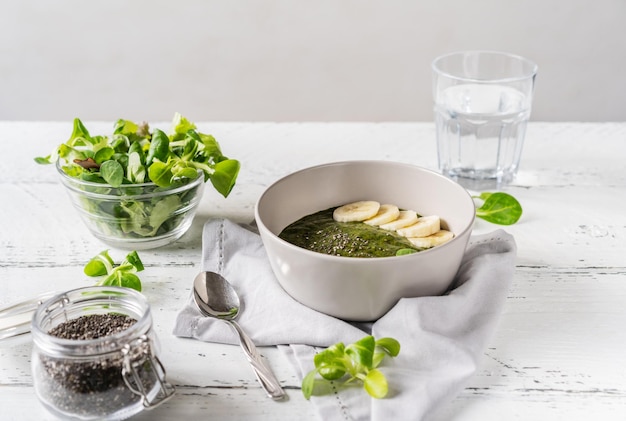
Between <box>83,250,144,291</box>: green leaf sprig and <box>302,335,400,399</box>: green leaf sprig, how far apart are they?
386mm

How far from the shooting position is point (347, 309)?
42.5 inches

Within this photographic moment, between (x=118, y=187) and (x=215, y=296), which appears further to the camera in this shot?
(x=118, y=187)

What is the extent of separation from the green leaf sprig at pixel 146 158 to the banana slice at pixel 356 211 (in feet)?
0.64

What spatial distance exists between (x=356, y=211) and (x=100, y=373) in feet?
1.94

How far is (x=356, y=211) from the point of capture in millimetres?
1318

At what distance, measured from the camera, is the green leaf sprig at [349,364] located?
36.6 inches

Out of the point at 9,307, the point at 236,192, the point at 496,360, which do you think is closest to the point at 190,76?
the point at 236,192

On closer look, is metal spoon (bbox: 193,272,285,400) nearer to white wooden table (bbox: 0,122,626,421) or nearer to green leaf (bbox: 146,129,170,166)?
white wooden table (bbox: 0,122,626,421)

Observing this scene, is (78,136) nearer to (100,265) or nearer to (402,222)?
(100,265)

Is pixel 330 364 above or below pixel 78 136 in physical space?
below

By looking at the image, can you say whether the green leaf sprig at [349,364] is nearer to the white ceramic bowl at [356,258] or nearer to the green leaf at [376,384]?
the green leaf at [376,384]

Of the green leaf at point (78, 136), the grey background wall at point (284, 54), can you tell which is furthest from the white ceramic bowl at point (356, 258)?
the grey background wall at point (284, 54)

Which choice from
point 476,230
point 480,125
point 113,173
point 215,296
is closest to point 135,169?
point 113,173

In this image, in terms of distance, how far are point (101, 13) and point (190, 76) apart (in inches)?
17.3
